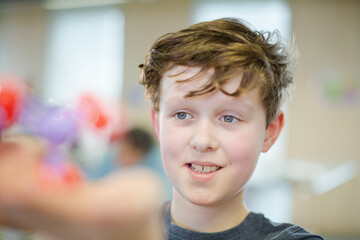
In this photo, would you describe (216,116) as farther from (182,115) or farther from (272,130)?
(272,130)

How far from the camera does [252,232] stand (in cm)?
67

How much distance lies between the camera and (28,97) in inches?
10.6

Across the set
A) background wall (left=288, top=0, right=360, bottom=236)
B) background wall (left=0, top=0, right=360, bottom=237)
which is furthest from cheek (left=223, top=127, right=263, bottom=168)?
background wall (left=288, top=0, right=360, bottom=236)

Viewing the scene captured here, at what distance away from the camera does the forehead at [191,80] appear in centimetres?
56

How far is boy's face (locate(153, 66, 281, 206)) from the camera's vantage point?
0.55 metres

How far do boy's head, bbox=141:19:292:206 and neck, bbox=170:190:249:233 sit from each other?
0.26 feet

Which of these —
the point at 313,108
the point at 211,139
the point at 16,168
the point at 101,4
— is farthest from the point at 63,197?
the point at 101,4

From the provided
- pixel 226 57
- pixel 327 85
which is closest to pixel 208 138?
pixel 226 57

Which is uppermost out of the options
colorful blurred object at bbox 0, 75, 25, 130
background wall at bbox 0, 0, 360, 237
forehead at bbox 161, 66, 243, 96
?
colorful blurred object at bbox 0, 75, 25, 130

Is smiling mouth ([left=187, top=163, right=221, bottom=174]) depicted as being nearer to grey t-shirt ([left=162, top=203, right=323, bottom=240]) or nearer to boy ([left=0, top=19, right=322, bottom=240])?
boy ([left=0, top=19, right=322, bottom=240])

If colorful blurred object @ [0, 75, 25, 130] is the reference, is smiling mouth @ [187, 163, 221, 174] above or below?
below

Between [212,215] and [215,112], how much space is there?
215mm

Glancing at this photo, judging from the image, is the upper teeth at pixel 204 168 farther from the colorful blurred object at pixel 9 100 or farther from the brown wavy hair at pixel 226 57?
the colorful blurred object at pixel 9 100

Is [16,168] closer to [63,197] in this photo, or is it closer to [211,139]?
[63,197]
